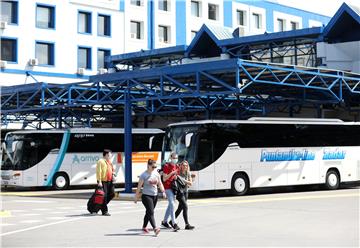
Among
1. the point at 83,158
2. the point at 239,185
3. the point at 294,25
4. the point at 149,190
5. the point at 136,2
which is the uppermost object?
the point at 294,25

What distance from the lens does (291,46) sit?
41.7 meters

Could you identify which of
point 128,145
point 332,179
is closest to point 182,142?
point 128,145

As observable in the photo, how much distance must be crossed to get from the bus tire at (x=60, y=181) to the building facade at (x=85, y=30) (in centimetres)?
1574

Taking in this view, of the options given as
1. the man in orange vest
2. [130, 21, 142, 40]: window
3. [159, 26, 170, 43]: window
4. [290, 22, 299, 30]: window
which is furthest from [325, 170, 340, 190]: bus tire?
[290, 22, 299, 30]: window

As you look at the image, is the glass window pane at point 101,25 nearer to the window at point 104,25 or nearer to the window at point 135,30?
the window at point 104,25

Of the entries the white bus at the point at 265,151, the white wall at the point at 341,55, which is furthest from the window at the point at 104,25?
the white bus at the point at 265,151

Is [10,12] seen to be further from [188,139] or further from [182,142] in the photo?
[188,139]

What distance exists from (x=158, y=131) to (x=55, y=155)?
20.0ft

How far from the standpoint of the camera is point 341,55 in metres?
38.4

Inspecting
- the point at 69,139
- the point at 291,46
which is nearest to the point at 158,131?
the point at 69,139

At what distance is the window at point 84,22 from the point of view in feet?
170

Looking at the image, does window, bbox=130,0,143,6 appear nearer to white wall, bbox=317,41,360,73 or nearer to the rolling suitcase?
white wall, bbox=317,41,360,73

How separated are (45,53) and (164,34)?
1293 centimetres

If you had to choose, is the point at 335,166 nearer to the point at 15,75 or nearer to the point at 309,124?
the point at 309,124
